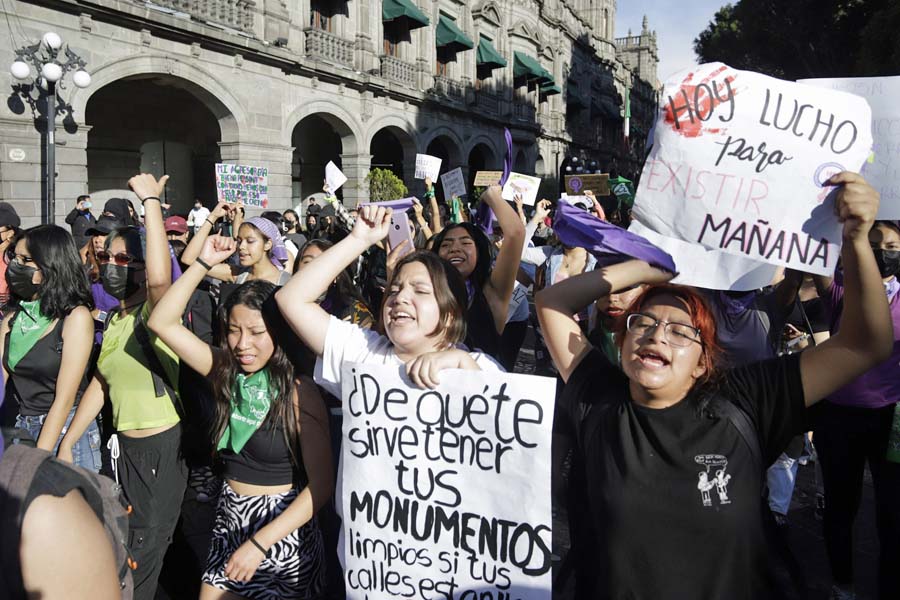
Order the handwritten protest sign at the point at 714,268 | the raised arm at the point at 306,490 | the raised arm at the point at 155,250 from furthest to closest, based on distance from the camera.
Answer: the raised arm at the point at 155,250
the raised arm at the point at 306,490
the handwritten protest sign at the point at 714,268

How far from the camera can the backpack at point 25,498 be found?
114 cm

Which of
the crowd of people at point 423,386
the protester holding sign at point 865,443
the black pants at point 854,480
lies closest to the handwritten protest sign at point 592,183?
the crowd of people at point 423,386

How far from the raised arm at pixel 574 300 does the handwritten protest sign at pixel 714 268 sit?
7cm

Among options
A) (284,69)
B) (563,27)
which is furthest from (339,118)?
(563,27)

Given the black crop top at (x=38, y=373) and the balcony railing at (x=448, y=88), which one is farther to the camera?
the balcony railing at (x=448, y=88)

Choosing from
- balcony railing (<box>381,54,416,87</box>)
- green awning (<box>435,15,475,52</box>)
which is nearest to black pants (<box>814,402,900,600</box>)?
balcony railing (<box>381,54,416,87</box>)

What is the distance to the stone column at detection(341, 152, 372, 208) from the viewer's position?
706 inches

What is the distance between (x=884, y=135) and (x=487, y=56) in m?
23.5

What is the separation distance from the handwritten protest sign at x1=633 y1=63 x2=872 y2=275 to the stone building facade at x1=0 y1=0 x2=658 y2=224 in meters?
11.5

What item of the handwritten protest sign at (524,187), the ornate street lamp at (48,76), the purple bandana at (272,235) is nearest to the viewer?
the purple bandana at (272,235)

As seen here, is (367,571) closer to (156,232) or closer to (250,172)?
(156,232)

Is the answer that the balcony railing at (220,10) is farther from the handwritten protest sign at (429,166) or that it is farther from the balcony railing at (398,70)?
the handwritten protest sign at (429,166)

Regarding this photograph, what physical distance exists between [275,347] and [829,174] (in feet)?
6.73

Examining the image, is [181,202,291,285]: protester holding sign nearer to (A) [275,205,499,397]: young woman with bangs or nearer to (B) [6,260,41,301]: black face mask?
(B) [6,260,41,301]: black face mask
